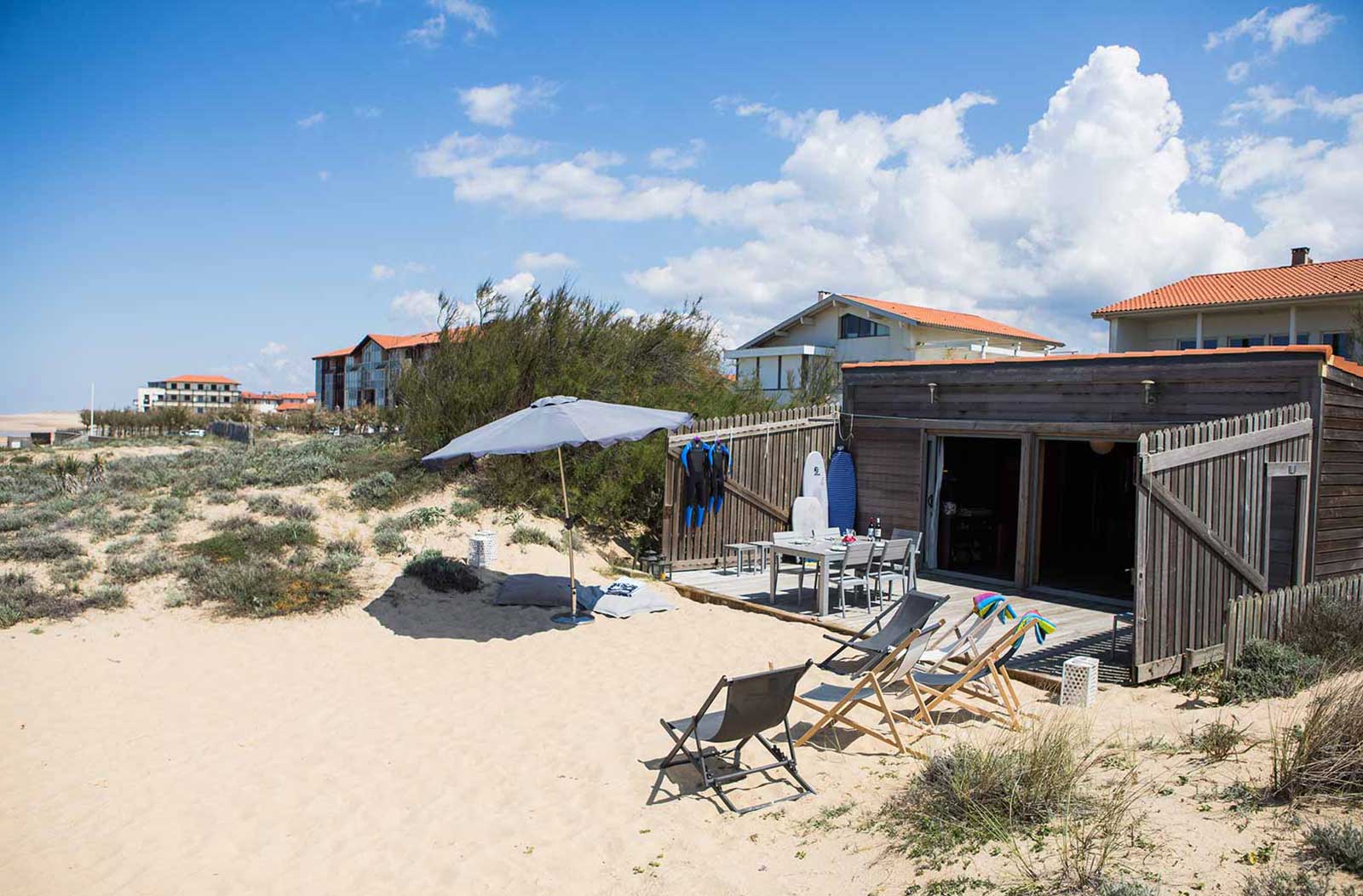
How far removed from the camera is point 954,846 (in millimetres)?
3779

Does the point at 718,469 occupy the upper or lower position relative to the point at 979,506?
upper

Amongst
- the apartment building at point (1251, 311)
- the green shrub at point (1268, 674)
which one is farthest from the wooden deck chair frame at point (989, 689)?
the apartment building at point (1251, 311)

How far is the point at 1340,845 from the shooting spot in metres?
3.17

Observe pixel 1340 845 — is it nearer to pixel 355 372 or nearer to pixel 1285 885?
pixel 1285 885

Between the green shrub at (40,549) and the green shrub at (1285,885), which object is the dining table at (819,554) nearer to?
the green shrub at (1285,885)

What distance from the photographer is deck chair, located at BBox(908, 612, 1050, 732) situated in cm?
568

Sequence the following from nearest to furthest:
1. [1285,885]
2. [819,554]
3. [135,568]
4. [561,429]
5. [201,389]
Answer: [1285,885] < [561,429] < [819,554] < [135,568] < [201,389]

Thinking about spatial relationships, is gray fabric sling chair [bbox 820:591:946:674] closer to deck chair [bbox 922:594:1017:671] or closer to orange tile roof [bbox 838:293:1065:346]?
deck chair [bbox 922:594:1017:671]

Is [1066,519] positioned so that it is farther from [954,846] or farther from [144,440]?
[144,440]

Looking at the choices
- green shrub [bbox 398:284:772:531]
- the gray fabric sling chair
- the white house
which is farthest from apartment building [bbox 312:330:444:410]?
the gray fabric sling chair

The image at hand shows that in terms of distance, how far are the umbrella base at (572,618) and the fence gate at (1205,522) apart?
5179 millimetres

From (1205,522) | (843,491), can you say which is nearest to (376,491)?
(843,491)

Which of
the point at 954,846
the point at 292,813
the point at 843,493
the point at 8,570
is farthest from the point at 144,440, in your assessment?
the point at 954,846

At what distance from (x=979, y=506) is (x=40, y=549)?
12370 mm
